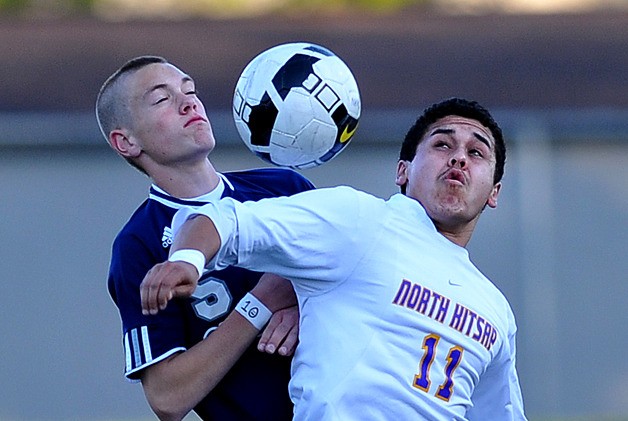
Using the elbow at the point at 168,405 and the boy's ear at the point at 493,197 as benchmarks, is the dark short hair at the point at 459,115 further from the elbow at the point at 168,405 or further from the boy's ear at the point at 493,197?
the elbow at the point at 168,405

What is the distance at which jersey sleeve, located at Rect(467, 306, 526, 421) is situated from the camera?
4.94 metres

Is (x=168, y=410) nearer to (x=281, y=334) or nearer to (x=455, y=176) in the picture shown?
(x=281, y=334)

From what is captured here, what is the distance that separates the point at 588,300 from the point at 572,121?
6.38ft

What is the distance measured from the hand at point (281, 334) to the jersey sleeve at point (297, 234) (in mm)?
169

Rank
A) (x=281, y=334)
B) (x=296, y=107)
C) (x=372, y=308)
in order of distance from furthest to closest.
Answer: (x=296, y=107) → (x=281, y=334) → (x=372, y=308)

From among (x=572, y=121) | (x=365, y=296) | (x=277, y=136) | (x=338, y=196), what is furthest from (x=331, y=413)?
(x=572, y=121)

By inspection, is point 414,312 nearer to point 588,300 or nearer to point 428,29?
point 588,300

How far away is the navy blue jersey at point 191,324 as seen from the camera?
15.8 feet

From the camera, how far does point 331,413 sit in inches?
175

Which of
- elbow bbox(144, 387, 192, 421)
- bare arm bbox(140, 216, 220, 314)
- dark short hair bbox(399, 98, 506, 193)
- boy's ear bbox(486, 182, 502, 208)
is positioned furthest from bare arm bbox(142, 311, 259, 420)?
boy's ear bbox(486, 182, 502, 208)

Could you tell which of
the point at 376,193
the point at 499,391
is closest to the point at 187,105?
the point at 499,391

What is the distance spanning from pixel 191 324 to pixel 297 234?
0.81m

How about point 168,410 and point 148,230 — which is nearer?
point 168,410

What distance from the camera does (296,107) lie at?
491cm
